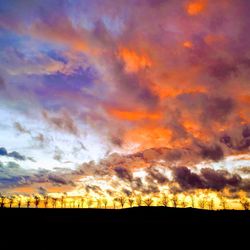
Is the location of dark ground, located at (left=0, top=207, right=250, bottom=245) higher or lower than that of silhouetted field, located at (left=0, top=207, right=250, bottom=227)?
lower

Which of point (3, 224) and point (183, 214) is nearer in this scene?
point (3, 224)

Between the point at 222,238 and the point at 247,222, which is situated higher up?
the point at 247,222

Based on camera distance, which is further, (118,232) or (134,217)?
(134,217)

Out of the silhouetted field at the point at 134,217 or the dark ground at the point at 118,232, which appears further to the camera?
the silhouetted field at the point at 134,217

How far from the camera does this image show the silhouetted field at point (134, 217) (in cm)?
12744

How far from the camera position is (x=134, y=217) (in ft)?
491

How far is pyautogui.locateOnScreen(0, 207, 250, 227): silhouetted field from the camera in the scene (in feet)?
418

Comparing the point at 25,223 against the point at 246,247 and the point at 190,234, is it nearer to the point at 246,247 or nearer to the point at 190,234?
the point at 190,234

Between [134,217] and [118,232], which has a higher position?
[134,217]

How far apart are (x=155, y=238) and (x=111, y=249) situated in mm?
21303

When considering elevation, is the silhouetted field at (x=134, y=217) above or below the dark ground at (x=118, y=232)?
above

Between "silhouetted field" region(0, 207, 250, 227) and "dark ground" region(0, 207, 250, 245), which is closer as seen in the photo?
"dark ground" region(0, 207, 250, 245)

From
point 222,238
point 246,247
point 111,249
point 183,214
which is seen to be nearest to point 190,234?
point 222,238

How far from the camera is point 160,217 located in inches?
6078
